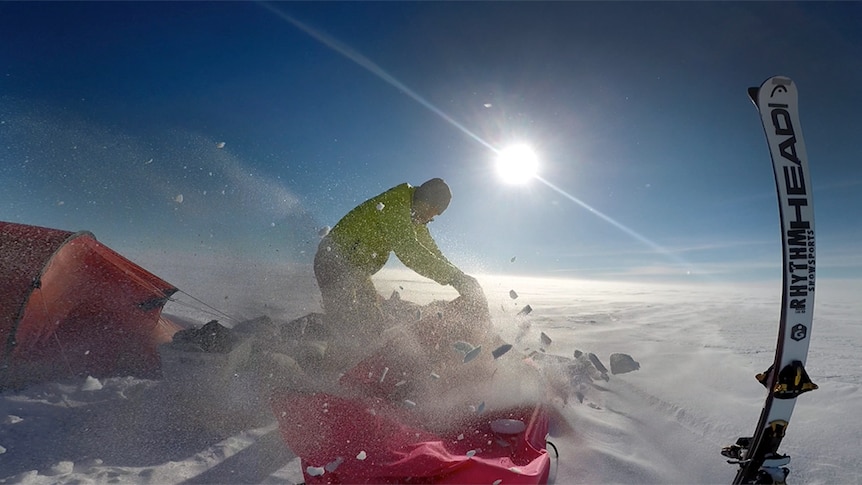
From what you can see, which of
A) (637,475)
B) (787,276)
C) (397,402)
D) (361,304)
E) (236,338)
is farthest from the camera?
(361,304)

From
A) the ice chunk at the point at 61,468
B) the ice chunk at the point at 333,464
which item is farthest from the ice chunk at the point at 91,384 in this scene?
the ice chunk at the point at 333,464

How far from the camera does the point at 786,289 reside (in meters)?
2.67

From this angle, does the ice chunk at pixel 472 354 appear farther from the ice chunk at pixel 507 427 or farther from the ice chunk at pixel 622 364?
the ice chunk at pixel 622 364

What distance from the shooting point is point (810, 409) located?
13.5 feet

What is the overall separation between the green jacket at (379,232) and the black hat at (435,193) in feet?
0.62

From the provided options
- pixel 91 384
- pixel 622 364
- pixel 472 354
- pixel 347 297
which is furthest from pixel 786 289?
pixel 91 384

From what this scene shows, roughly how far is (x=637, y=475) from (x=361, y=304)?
3310 millimetres

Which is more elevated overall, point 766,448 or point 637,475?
point 766,448

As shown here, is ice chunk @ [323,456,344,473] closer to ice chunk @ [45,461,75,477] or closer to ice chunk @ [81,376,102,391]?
ice chunk @ [45,461,75,477]

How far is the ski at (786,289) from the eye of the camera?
2508 millimetres

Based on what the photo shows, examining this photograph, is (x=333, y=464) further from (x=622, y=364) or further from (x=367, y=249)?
A: (x=622, y=364)

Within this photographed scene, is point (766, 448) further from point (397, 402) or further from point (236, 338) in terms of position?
point (236, 338)

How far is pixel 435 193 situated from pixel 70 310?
4.80 m

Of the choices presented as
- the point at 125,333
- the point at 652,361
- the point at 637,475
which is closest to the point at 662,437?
the point at 637,475
